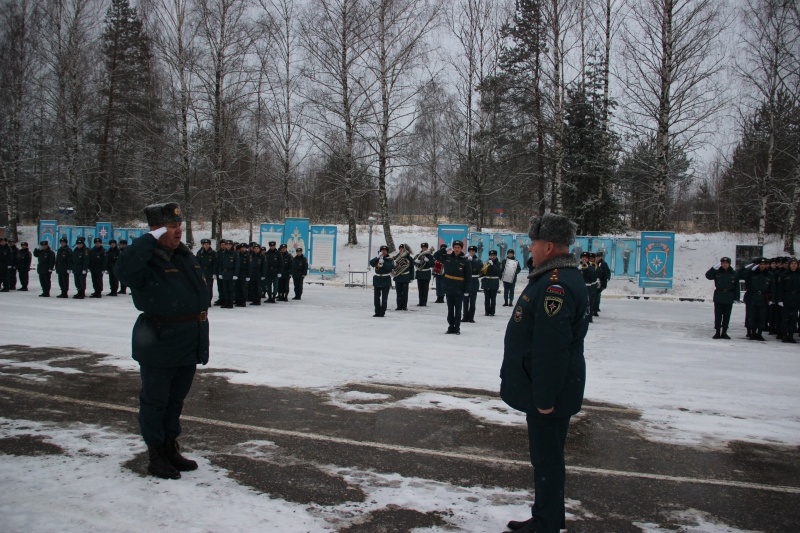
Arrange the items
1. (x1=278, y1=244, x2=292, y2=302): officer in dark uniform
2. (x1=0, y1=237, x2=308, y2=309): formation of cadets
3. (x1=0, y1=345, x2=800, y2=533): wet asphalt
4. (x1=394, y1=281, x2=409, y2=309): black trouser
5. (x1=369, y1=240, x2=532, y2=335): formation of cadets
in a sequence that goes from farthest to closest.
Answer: (x1=278, y1=244, x2=292, y2=302): officer in dark uniform
(x1=394, y1=281, x2=409, y2=309): black trouser
(x1=0, y1=237, x2=308, y2=309): formation of cadets
(x1=369, y1=240, x2=532, y2=335): formation of cadets
(x1=0, y1=345, x2=800, y2=533): wet asphalt

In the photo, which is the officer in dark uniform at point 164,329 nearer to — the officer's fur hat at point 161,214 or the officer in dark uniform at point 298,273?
the officer's fur hat at point 161,214

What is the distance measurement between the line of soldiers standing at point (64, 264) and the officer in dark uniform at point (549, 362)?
17.6m

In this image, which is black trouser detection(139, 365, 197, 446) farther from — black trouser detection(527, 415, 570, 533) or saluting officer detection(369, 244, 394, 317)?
saluting officer detection(369, 244, 394, 317)

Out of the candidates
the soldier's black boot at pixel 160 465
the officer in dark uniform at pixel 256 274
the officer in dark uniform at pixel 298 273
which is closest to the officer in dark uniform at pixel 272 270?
the officer in dark uniform at pixel 256 274

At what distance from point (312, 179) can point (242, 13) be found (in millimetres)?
29574

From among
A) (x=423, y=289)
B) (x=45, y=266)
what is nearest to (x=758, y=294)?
(x=423, y=289)

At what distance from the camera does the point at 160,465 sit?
4430mm

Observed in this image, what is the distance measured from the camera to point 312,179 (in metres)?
59.0

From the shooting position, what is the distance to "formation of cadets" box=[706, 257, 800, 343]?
542 inches

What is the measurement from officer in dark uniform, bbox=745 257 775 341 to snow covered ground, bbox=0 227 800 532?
18.6 inches

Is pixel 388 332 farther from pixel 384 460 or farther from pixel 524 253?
pixel 524 253

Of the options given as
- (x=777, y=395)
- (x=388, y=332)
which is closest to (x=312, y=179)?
(x=388, y=332)

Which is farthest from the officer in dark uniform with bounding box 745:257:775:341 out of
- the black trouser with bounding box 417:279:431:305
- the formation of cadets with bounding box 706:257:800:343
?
the black trouser with bounding box 417:279:431:305

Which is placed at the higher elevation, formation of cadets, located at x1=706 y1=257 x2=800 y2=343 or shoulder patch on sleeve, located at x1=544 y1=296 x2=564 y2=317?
shoulder patch on sleeve, located at x1=544 y1=296 x2=564 y2=317
